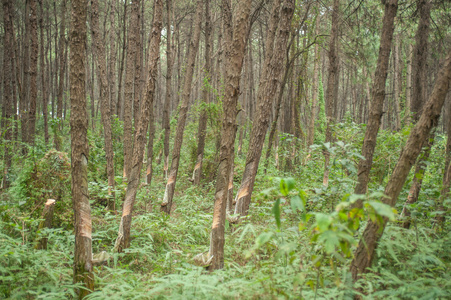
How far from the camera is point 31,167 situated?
5090mm

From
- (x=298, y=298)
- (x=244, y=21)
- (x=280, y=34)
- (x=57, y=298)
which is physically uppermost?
(x=280, y=34)

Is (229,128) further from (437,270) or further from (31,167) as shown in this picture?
(31,167)

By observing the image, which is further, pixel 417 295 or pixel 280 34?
pixel 280 34

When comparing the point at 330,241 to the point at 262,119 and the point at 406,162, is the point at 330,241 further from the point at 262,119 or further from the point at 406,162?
the point at 262,119

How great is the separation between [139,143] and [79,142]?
4.21 feet

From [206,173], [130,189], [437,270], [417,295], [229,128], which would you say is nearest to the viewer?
[417,295]

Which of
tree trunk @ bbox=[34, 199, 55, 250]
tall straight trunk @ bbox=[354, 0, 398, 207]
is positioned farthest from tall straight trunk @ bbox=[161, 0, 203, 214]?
tall straight trunk @ bbox=[354, 0, 398, 207]

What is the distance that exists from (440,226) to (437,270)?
1.14 m

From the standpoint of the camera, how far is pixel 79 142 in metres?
3.08

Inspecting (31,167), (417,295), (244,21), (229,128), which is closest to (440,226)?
(417,295)

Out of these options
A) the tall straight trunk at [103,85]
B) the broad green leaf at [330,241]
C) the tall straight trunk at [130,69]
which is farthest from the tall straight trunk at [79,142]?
the tall straight trunk at [103,85]

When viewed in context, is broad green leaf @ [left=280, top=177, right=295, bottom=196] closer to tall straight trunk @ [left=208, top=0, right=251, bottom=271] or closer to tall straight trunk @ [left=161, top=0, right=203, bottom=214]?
tall straight trunk @ [left=208, top=0, right=251, bottom=271]

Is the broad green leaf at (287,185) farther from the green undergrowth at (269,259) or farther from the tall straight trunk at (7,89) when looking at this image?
the tall straight trunk at (7,89)

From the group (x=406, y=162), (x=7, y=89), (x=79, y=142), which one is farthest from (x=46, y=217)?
(x=7, y=89)
